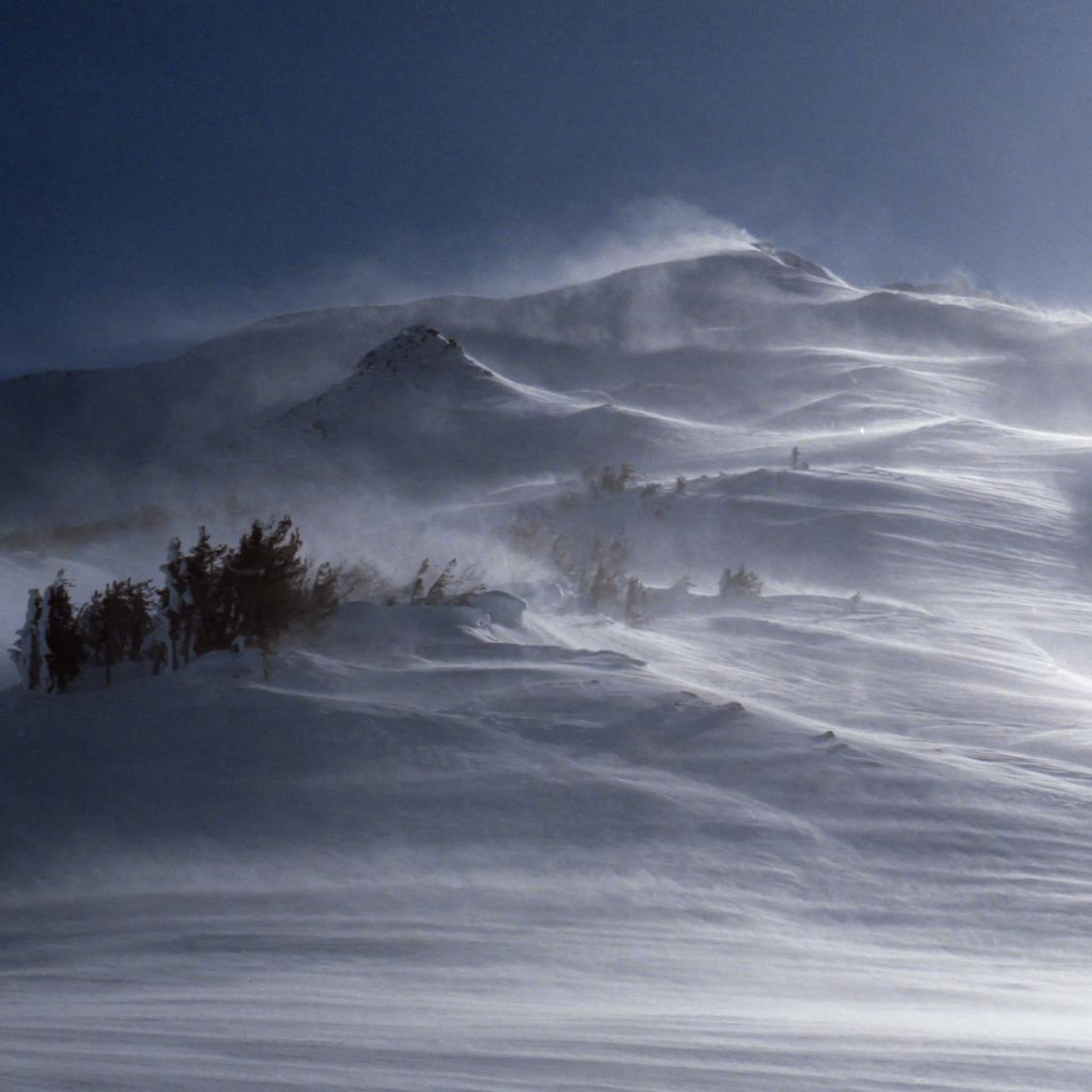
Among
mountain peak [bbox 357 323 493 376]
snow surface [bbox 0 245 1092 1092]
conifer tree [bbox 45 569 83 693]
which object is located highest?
mountain peak [bbox 357 323 493 376]

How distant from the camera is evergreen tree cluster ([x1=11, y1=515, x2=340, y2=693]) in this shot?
373 inches

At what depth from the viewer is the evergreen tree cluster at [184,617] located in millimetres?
9469

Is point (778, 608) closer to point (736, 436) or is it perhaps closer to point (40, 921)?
point (40, 921)

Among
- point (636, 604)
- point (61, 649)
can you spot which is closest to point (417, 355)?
point (636, 604)

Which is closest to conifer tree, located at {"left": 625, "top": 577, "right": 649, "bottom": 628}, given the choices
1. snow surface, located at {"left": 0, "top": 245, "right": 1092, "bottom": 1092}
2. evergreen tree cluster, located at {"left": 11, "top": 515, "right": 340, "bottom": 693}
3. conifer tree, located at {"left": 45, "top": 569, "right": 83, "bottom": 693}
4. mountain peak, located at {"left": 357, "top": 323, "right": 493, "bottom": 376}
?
snow surface, located at {"left": 0, "top": 245, "right": 1092, "bottom": 1092}

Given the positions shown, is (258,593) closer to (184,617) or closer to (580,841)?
(184,617)

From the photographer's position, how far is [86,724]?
831 centimetres

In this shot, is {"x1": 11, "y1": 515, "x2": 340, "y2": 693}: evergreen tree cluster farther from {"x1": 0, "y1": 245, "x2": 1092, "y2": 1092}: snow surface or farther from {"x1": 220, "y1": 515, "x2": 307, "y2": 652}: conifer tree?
{"x1": 0, "y1": 245, "x2": 1092, "y2": 1092}: snow surface

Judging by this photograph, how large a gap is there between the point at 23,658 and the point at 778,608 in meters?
7.70

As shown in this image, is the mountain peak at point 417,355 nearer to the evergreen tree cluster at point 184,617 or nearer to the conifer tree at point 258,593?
the evergreen tree cluster at point 184,617

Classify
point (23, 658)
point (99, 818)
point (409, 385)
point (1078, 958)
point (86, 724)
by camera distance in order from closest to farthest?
1. point (1078, 958)
2. point (99, 818)
3. point (86, 724)
4. point (23, 658)
5. point (409, 385)

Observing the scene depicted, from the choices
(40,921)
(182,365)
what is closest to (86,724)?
(40,921)

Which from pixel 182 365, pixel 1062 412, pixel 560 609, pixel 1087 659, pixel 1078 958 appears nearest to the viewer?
pixel 1078 958

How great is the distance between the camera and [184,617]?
9664mm
